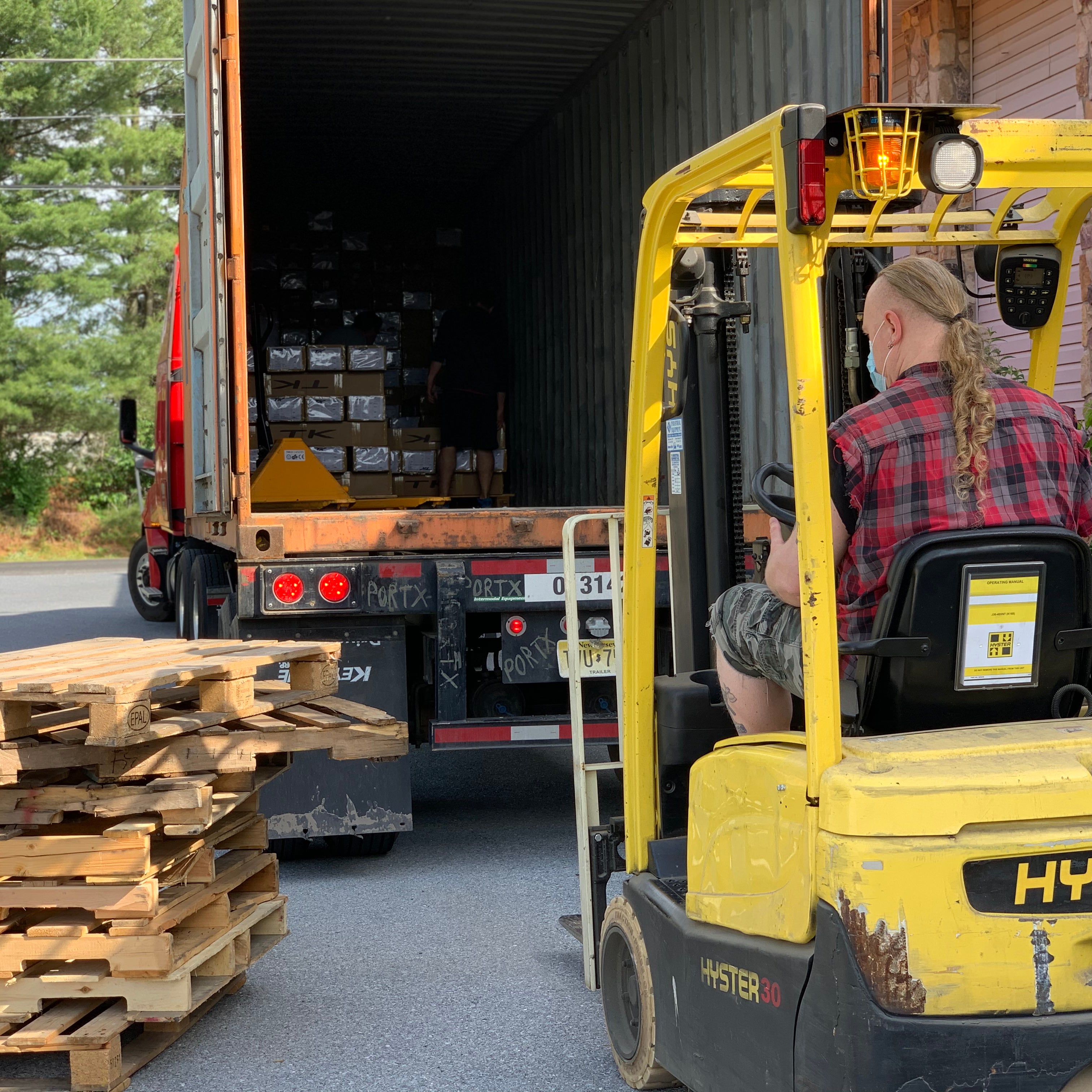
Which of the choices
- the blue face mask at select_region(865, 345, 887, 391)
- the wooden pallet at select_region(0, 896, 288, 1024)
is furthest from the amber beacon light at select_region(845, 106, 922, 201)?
the wooden pallet at select_region(0, 896, 288, 1024)

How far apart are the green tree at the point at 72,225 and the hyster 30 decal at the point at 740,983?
2912 centimetres

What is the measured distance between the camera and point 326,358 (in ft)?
35.5

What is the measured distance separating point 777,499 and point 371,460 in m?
8.08

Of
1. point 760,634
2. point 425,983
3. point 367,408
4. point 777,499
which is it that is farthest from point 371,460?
point 777,499

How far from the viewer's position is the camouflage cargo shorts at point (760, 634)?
2.85 m

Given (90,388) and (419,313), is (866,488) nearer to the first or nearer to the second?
(419,313)

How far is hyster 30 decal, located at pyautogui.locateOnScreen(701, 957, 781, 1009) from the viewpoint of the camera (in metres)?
2.60

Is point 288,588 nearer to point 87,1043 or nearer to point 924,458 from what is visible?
point 87,1043

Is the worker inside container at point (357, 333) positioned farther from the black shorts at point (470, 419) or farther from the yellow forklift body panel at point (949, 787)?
the yellow forklift body panel at point (949, 787)

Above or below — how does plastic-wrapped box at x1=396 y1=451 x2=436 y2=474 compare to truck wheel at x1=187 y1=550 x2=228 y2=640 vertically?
above

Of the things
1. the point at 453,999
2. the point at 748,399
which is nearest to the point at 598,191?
the point at 748,399

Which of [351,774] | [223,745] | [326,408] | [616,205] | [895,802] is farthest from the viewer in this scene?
[326,408]

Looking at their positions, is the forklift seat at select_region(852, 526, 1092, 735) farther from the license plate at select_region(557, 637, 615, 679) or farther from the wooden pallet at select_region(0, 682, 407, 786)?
the wooden pallet at select_region(0, 682, 407, 786)

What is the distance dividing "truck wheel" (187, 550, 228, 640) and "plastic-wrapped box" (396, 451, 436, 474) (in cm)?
405
